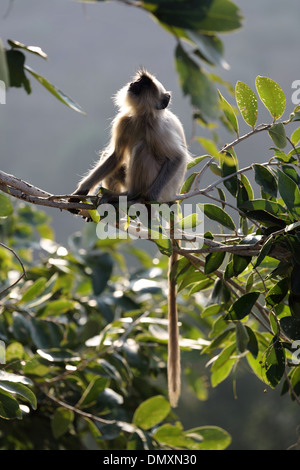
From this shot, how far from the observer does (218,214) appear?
1.11m

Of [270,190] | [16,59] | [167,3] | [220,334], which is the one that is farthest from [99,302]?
[167,3]

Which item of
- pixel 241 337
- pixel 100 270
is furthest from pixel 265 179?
pixel 100 270

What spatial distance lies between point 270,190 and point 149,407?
731mm

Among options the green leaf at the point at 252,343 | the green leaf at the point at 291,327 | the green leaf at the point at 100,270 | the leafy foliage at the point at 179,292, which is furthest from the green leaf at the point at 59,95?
the green leaf at the point at 100,270

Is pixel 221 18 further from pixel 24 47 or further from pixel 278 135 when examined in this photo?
pixel 278 135

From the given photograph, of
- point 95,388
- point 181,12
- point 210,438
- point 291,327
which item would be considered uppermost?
point 181,12

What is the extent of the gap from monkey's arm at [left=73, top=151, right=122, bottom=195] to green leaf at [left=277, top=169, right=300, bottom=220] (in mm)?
587

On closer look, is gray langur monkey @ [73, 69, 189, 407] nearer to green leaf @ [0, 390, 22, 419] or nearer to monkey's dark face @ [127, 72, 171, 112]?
monkey's dark face @ [127, 72, 171, 112]

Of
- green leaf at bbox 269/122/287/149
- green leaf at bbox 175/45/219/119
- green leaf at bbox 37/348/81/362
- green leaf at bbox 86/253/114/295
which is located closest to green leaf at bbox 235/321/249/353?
green leaf at bbox 269/122/287/149

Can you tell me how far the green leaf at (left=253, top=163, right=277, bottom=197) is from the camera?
1.04 m

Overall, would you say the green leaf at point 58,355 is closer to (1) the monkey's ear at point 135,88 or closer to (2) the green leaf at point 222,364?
(2) the green leaf at point 222,364

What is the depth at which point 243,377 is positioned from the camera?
5.20 m

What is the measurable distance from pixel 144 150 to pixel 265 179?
1.87 ft

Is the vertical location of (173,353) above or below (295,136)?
below
